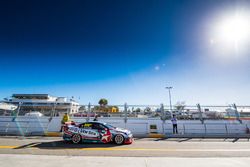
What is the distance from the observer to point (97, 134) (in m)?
8.59

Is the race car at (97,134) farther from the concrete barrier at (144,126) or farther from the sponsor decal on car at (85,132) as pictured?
the concrete barrier at (144,126)

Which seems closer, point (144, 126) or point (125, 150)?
point (125, 150)

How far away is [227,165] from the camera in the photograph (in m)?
4.76

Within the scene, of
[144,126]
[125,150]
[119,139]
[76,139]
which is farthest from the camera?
[144,126]

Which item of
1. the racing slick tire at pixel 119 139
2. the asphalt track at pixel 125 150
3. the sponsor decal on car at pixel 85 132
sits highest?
the sponsor decal on car at pixel 85 132

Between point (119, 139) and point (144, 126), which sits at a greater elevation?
point (144, 126)

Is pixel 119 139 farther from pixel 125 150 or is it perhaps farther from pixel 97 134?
pixel 125 150

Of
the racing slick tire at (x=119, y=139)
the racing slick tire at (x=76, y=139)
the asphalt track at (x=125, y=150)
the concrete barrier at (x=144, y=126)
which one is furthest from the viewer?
the concrete barrier at (x=144, y=126)

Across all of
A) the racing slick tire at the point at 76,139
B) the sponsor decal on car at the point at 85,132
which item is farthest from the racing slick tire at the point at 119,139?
the racing slick tire at the point at 76,139

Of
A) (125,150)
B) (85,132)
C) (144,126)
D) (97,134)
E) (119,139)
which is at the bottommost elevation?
(125,150)

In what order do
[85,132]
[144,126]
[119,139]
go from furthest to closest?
[144,126] → [85,132] → [119,139]

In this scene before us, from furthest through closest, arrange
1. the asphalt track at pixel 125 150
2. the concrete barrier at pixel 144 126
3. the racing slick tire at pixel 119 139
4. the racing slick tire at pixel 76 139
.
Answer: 1. the concrete barrier at pixel 144 126
2. the racing slick tire at pixel 76 139
3. the racing slick tire at pixel 119 139
4. the asphalt track at pixel 125 150

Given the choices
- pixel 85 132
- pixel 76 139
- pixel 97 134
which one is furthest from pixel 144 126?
pixel 76 139

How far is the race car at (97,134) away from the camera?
8.44 metres
